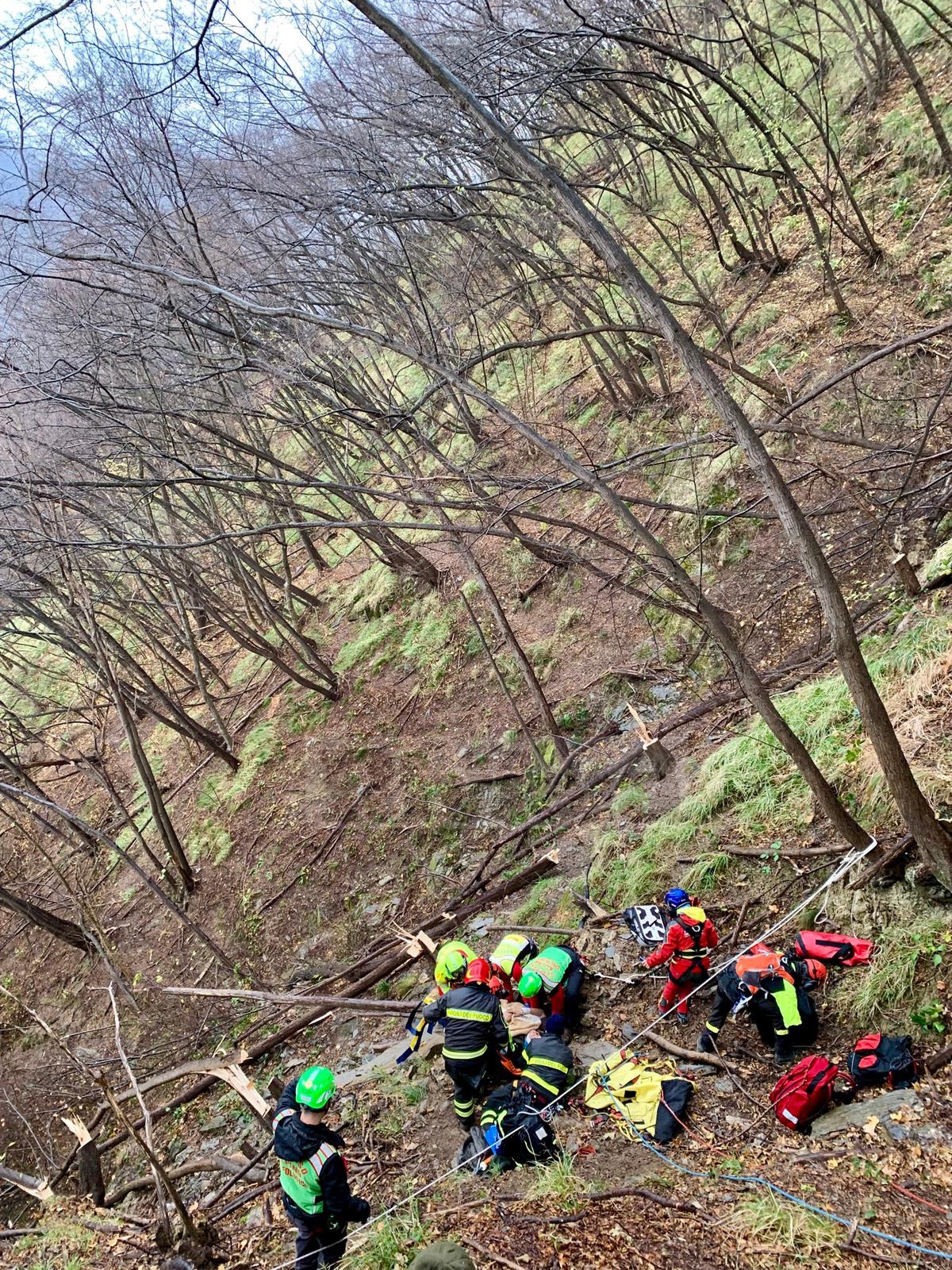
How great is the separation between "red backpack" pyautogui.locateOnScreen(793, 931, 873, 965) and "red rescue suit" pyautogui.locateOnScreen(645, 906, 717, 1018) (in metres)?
0.62

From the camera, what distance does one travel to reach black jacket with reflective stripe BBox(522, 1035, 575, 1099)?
201 inches

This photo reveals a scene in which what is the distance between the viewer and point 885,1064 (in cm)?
425

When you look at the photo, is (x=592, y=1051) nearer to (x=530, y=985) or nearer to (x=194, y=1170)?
(x=530, y=985)

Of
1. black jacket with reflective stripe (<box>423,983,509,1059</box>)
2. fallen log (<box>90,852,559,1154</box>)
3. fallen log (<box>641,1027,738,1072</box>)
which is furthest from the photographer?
fallen log (<box>90,852,559,1154</box>)

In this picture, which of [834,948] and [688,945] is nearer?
[834,948]

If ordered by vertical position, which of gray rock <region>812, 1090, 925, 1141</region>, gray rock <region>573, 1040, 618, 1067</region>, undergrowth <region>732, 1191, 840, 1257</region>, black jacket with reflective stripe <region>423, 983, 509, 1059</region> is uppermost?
black jacket with reflective stripe <region>423, 983, 509, 1059</region>

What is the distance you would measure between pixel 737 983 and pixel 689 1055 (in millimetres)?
602

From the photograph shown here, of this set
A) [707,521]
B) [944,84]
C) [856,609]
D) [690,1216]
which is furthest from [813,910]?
[944,84]

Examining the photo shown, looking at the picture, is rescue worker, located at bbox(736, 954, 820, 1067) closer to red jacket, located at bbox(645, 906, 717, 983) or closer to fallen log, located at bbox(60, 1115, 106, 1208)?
red jacket, located at bbox(645, 906, 717, 983)

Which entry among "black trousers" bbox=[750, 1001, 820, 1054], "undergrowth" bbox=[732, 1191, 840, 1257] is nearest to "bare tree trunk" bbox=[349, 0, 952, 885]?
"black trousers" bbox=[750, 1001, 820, 1054]

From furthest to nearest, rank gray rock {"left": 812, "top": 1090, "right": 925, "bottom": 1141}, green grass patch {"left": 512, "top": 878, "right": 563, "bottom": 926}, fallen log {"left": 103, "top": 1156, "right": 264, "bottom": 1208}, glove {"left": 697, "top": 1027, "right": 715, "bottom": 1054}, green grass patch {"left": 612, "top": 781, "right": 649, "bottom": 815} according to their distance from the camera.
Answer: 1. green grass patch {"left": 612, "top": 781, "right": 649, "bottom": 815}
2. green grass patch {"left": 512, "top": 878, "right": 563, "bottom": 926}
3. fallen log {"left": 103, "top": 1156, "right": 264, "bottom": 1208}
4. glove {"left": 697, "top": 1027, "right": 715, "bottom": 1054}
5. gray rock {"left": 812, "top": 1090, "right": 925, "bottom": 1141}

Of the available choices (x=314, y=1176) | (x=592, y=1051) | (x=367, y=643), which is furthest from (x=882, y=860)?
(x=367, y=643)

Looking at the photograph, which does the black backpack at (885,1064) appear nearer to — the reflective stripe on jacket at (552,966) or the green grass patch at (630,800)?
the reflective stripe on jacket at (552,966)

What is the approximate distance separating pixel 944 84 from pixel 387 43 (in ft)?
26.1
